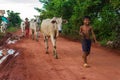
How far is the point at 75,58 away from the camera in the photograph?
15.3m

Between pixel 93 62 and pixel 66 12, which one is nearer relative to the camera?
pixel 93 62

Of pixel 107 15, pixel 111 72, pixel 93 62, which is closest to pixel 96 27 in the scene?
pixel 107 15

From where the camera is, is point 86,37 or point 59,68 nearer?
point 59,68

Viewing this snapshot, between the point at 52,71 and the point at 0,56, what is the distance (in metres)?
5.58

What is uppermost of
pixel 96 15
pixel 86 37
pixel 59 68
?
pixel 96 15

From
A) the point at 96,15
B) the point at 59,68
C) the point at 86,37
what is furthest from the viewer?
the point at 96,15

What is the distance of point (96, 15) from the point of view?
2531cm

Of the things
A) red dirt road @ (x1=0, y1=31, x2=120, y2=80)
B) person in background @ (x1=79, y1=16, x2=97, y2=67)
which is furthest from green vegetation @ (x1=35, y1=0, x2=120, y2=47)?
person in background @ (x1=79, y1=16, x2=97, y2=67)

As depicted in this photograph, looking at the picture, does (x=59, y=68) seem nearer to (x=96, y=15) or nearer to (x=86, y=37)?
(x=86, y=37)

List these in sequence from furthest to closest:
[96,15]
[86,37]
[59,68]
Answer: [96,15] < [86,37] < [59,68]

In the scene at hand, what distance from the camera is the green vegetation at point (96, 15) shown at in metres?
20.4

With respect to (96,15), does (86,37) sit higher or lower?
lower

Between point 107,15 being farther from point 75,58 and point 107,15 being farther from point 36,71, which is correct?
point 36,71

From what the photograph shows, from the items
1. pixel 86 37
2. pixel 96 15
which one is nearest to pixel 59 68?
pixel 86 37
